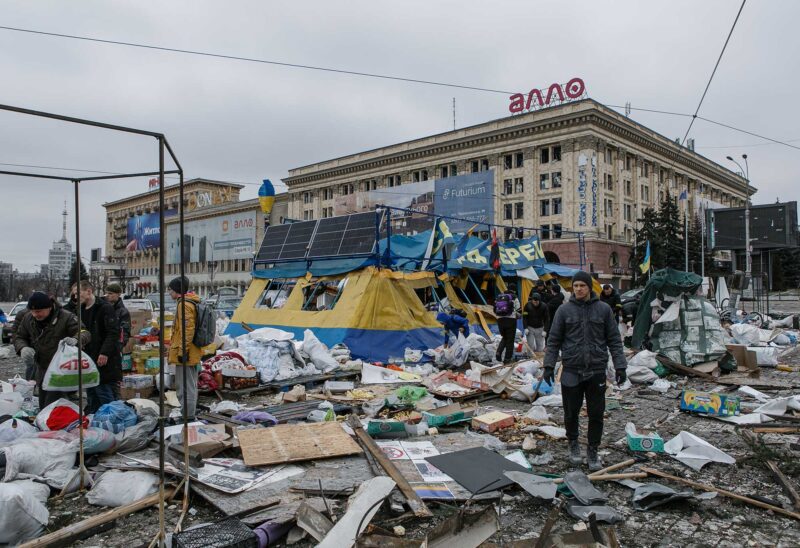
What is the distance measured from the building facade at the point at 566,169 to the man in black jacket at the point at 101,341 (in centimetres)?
3895

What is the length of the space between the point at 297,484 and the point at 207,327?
8.68 feet

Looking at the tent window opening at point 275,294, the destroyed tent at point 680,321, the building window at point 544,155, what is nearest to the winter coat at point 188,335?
the tent window opening at point 275,294

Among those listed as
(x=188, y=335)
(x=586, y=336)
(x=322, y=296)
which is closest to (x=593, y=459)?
(x=586, y=336)

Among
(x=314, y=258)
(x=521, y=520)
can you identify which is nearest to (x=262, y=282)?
(x=314, y=258)

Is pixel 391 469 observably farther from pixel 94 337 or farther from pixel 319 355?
pixel 319 355

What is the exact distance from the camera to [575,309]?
5520 mm

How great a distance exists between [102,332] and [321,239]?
28.7ft

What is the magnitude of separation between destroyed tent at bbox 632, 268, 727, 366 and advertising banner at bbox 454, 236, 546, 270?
482 cm

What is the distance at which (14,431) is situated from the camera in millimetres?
5230

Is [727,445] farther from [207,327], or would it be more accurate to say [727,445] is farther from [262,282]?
[262,282]

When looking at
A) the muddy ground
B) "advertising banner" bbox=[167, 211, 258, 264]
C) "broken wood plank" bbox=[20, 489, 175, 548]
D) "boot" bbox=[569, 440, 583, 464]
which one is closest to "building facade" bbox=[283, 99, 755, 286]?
"advertising banner" bbox=[167, 211, 258, 264]

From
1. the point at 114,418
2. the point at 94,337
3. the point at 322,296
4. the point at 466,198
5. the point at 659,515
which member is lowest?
the point at 659,515

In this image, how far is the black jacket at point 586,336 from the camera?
17.4ft

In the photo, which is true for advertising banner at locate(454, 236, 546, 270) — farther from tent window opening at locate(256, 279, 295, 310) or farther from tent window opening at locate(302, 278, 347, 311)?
tent window opening at locate(256, 279, 295, 310)
